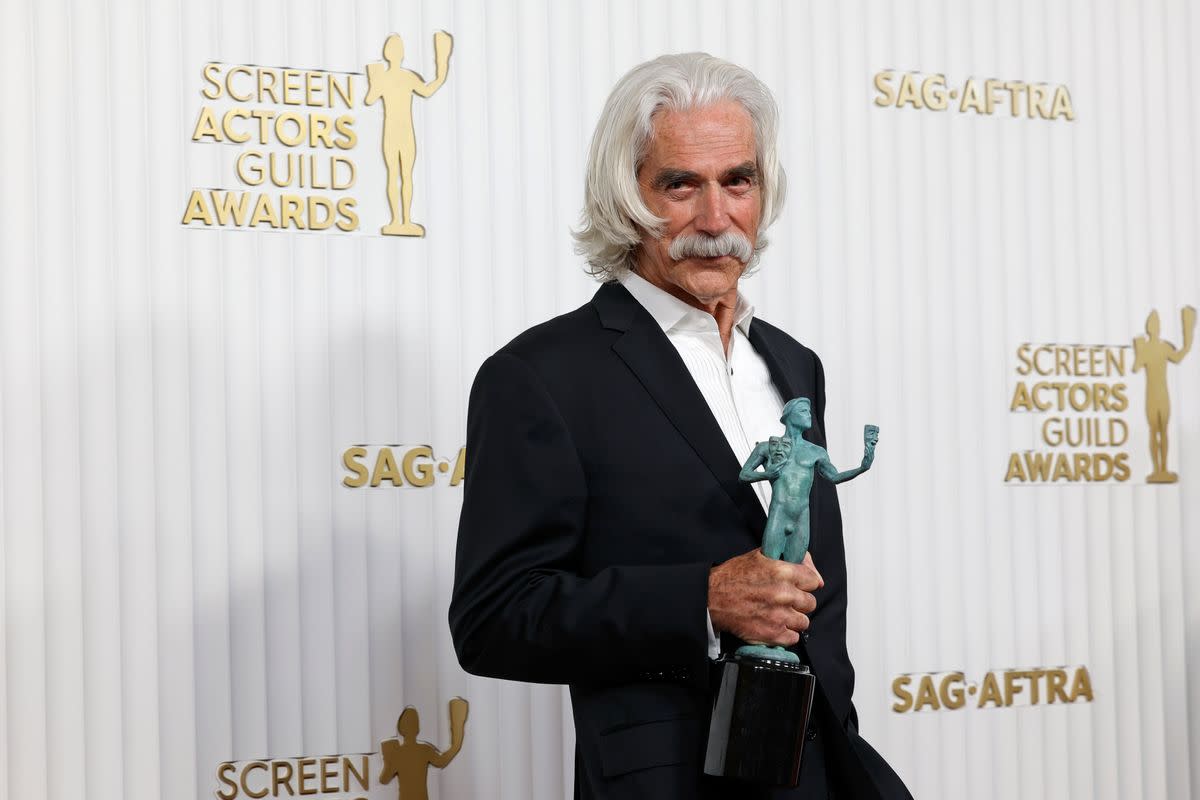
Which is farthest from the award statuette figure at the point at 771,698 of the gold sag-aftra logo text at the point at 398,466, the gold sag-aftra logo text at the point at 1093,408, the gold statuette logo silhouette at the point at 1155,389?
the gold statuette logo silhouette at the point at 1155,389

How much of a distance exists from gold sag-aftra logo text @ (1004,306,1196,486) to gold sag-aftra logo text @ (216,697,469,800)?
3.96ft

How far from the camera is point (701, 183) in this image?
1494mm

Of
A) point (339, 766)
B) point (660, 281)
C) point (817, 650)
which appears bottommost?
point (339, 766)

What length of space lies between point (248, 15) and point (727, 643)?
137cm

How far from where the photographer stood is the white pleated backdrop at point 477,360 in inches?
81.2

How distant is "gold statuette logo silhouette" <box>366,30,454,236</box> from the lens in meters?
2.24

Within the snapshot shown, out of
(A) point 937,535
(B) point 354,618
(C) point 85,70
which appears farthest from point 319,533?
(A) point 937,535

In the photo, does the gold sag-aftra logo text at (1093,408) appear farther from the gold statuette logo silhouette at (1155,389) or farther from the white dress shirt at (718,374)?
the white dress shirt at (718,374)

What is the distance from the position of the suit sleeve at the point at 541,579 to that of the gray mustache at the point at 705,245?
0.22m

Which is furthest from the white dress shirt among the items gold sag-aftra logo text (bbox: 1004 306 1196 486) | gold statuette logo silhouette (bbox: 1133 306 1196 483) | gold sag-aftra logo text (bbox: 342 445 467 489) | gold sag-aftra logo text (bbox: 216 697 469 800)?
gold statuette logo silhouette (bbox: 1133 306 1196 483)

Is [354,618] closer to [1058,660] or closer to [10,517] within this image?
[10,517]

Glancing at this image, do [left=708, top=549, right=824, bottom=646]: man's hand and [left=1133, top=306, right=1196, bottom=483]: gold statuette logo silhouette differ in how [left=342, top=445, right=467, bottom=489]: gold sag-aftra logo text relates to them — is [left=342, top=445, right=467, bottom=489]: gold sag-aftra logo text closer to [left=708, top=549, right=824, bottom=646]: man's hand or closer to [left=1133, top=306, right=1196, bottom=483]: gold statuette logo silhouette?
[left=708, top=549, right=824, bottom=646]: man's hand

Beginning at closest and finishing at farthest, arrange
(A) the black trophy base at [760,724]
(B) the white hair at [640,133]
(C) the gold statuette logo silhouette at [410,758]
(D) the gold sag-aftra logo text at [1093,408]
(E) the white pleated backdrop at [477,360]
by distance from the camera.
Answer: (A) the black trophy base at [760,724]
(B) the white hair at [640,133]
(E) the white pleated backdrop at [477,360]
(C) the gold statuette logo silhouette at [410,758]
(D) the gold sag-aftra logo text at [1093,408]

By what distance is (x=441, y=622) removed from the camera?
87.5 inches
